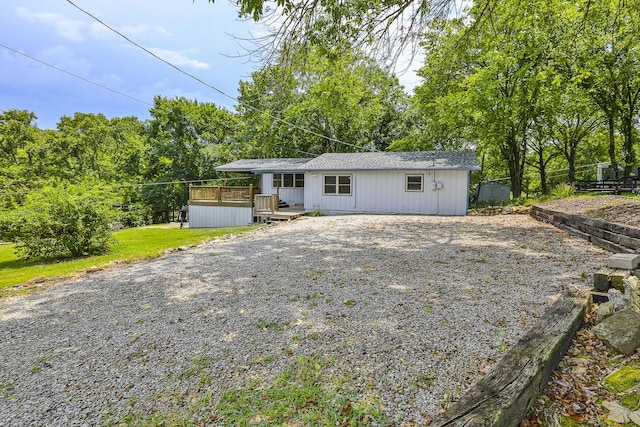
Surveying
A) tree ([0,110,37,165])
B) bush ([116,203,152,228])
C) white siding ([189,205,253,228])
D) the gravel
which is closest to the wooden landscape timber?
the gravel

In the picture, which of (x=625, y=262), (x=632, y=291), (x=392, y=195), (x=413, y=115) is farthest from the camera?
(x=413, y=115)

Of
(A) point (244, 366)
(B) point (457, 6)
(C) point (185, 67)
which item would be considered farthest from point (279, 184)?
(A) point (244, 366)

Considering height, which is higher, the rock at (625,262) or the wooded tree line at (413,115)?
the wooded tree line at (413,115)

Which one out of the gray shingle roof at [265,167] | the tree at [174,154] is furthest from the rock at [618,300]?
the tree at [174,154]

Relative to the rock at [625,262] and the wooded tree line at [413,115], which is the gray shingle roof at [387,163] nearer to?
the wooded tree line at [413,115]

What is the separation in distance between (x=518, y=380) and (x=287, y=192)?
16762mm

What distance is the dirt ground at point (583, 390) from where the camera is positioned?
1.89 m

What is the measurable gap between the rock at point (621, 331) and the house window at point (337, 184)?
1307 centimetres

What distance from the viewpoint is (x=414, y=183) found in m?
14.6

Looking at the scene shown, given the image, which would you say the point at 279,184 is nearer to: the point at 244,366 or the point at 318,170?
the point at 318,170

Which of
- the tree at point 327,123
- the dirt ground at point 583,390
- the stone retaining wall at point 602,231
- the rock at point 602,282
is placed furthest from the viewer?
the tree at point 327,123

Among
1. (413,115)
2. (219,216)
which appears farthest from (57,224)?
(413,115)

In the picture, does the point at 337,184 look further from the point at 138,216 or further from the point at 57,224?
the point at 138,216

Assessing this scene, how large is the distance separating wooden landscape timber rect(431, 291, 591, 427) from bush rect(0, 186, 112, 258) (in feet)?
31.8
